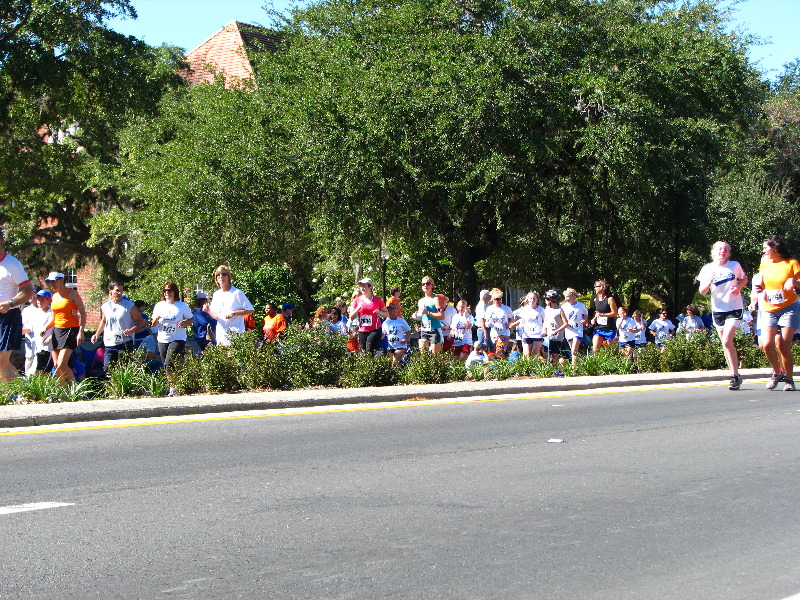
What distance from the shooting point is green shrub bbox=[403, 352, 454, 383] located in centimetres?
1450

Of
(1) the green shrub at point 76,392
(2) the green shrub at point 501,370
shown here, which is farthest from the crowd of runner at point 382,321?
(2) the green shrub at point 501,370

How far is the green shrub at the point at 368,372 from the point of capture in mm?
13695

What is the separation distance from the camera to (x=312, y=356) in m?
13.7

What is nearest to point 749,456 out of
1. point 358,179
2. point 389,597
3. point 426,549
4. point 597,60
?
point 426,549

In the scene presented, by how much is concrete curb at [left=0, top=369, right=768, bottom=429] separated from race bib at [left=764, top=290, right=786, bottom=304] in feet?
9.92

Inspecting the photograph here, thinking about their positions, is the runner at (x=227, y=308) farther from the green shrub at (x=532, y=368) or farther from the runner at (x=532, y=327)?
the runner at (x=532, y=327)

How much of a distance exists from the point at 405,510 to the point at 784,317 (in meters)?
8.03

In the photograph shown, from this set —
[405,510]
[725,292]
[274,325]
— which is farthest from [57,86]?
[405,510]

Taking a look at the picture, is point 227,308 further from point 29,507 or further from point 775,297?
point 29,507

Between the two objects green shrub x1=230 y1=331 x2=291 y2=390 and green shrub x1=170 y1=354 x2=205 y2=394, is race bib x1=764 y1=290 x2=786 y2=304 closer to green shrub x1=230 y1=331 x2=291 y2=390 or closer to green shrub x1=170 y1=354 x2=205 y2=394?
green shrub x1=230 y1=331 x2=291 y2=390

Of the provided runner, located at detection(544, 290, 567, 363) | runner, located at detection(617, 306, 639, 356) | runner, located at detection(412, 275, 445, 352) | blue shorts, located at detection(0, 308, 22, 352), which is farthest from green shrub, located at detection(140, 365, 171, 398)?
runner, located at detection(617, 306, 639, 356)

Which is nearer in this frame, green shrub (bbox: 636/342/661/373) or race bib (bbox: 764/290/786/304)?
race bib (bbox: 764/290/786/304)

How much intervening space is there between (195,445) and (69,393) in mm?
3714

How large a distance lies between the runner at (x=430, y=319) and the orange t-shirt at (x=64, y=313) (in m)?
6.77
